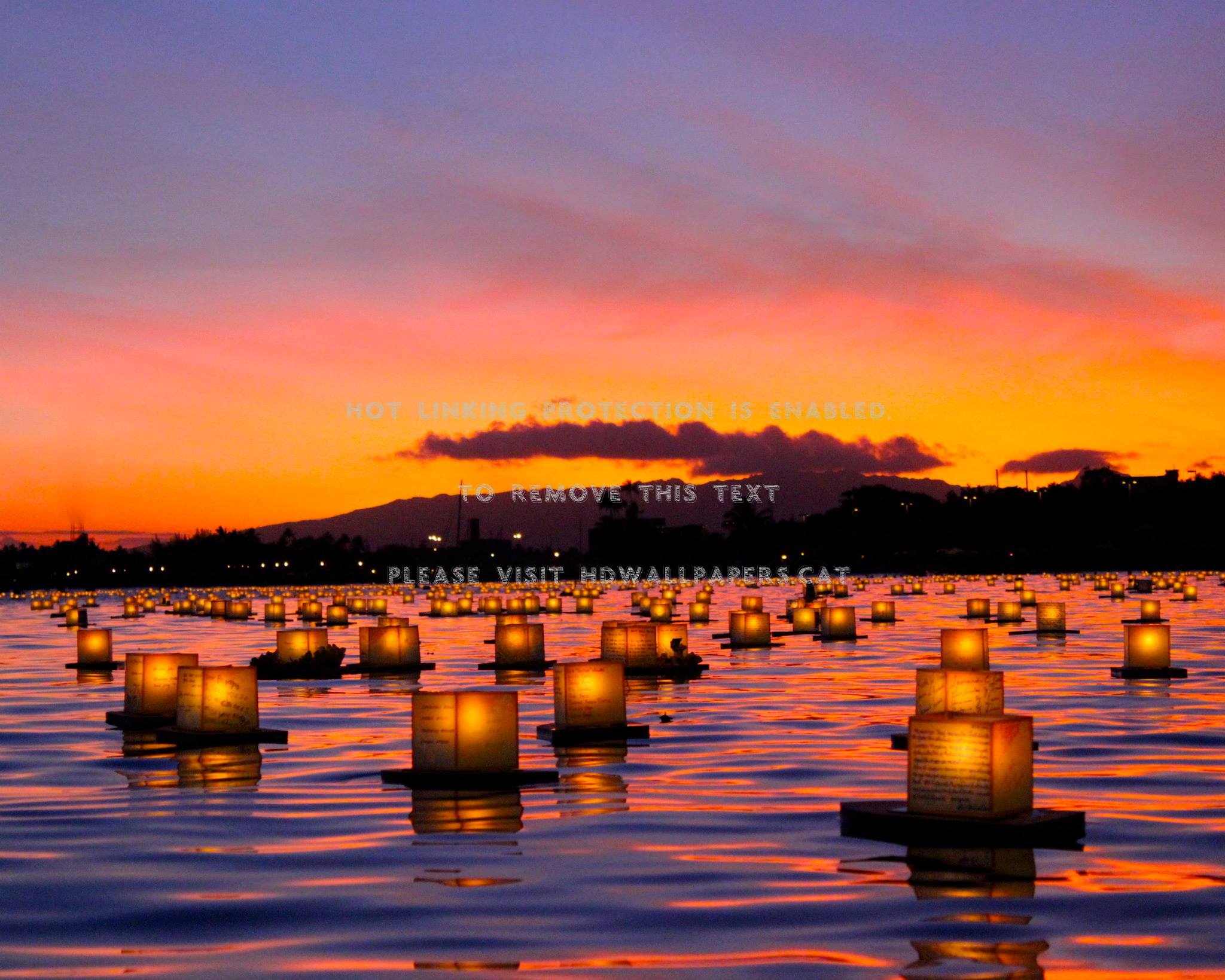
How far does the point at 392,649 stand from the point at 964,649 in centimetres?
1436

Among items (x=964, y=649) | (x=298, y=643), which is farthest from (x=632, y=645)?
(x=964, y=649)

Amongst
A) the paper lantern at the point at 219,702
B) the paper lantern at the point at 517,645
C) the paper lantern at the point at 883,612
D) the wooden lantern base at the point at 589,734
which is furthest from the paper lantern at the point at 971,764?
the paper lantern at the point at 883,612

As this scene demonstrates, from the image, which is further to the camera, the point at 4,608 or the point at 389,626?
the point at 4,608

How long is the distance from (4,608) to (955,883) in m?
108

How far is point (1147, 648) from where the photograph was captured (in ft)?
123

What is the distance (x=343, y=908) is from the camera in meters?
13.9

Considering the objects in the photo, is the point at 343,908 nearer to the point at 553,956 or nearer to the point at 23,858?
the point at 553,956

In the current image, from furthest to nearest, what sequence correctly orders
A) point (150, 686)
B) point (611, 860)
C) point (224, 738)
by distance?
point (150, 686) → point (224, 738) → point (611, 860)

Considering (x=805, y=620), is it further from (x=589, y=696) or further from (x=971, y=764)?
(x=971, y=764)

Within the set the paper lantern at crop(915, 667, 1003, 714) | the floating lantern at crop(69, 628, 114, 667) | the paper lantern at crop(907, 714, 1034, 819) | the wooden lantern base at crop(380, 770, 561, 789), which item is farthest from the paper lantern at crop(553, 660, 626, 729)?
the floating lantern at crop(69, 628, 114, 667)

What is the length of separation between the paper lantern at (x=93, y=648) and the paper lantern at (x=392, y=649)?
266 inches

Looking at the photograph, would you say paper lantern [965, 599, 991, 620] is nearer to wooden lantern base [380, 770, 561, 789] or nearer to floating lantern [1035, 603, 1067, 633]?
floating lantern [1035, 603, 1067, 633]

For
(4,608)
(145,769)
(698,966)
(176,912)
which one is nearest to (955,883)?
(698,966)

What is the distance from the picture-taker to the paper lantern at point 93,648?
45.4m
